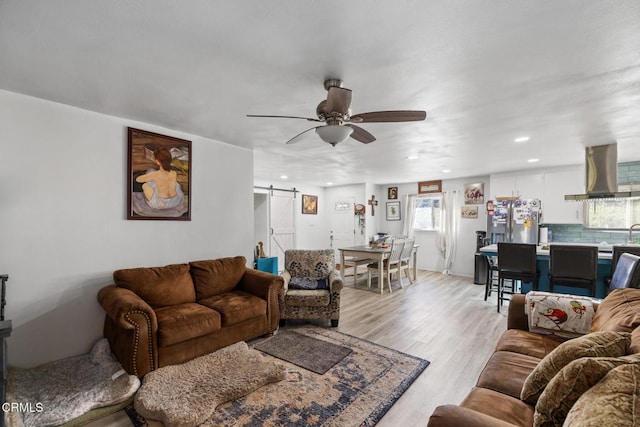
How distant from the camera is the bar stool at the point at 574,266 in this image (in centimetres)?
326

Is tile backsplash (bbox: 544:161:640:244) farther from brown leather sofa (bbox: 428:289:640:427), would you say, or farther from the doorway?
the doorway

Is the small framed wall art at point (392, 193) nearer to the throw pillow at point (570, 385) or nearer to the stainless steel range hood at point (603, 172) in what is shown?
the stainless steel range hood at point (603, 172)

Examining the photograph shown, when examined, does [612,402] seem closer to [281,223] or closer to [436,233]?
[436,233]

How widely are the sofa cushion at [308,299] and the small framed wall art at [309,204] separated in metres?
4.53

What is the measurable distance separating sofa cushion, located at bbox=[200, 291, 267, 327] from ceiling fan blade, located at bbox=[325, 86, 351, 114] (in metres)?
2.06

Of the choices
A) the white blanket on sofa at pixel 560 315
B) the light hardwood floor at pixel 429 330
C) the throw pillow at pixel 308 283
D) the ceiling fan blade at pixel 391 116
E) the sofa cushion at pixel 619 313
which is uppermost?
the ceiling fan blade at pixel 391 116

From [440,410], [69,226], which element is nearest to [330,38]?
[440,410]

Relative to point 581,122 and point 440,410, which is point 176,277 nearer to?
point 440,410

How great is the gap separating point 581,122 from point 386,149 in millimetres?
2030

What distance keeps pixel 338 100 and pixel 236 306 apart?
7.09ft

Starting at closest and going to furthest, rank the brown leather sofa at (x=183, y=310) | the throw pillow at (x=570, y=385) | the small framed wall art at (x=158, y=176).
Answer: the throw pillow at (x=570, y=385) → the brown leather sofa at (x=183, y=310) → the small framed wall art at (x=158, y=176)

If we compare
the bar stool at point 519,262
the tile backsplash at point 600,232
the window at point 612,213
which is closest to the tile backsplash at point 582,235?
the tile backsplash at point 600,232

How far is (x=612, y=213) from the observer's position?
4734 mm

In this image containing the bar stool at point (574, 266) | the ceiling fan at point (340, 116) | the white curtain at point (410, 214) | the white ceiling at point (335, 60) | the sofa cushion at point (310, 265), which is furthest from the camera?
the white curtain at point (410, 214)
